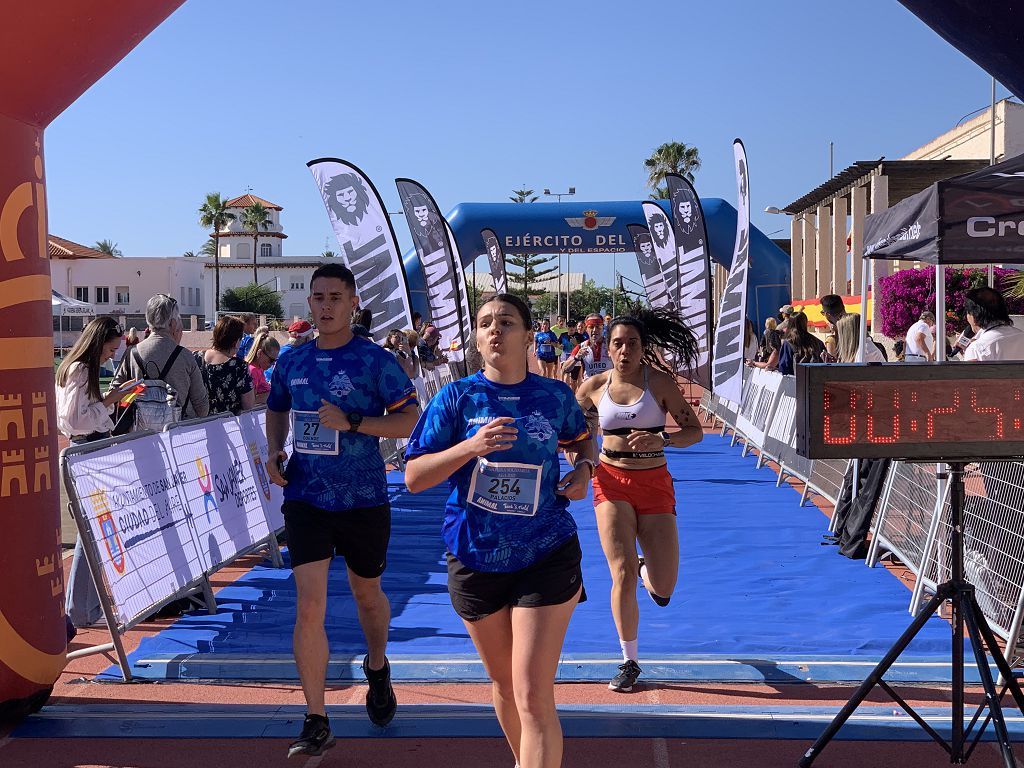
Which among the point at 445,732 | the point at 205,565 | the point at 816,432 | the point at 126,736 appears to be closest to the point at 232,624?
the point at 205,565

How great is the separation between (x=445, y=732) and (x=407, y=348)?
10208 millimetres

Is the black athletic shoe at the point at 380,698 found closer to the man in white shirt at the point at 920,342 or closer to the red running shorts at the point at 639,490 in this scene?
the red running shorts at the point at 639,490

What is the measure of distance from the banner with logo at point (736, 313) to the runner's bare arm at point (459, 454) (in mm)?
10758

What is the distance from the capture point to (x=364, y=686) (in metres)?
5.50

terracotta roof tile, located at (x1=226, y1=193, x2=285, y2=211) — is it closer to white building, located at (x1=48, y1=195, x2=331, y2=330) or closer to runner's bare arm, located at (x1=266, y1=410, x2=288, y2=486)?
white building, located at (x1=48, y1=195, x2=331, y2=330)

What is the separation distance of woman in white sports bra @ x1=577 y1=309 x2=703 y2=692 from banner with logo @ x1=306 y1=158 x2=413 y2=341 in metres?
7.92

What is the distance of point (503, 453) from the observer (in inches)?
146

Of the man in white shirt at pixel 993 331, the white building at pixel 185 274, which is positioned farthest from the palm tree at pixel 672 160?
the man in white shirt at pixel 993 331

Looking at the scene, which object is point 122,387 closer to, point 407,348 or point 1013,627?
point 1013,627

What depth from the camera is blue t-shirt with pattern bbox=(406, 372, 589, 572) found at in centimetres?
369

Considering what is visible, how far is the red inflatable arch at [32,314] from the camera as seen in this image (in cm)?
469

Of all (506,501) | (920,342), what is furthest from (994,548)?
(920,342)

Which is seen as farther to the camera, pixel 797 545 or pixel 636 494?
pixel 797 545

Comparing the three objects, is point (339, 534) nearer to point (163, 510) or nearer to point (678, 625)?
point (163, 510)
